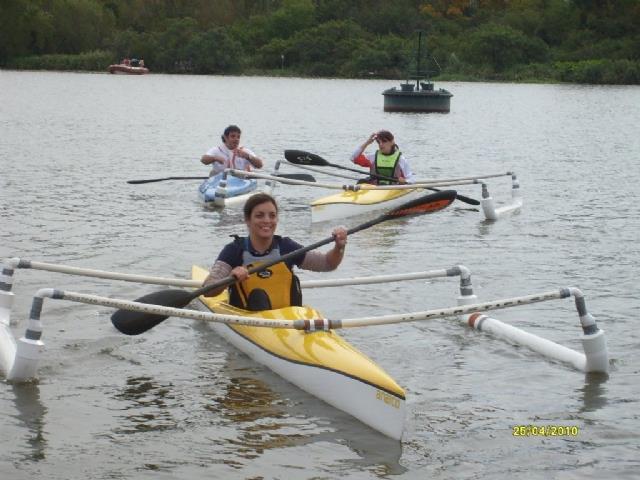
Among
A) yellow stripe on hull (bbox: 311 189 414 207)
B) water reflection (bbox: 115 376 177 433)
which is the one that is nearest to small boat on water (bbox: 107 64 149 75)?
yellow stripe on hull (bbox: 311 189 414 207)

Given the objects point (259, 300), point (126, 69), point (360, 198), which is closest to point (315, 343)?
point (259, 300)

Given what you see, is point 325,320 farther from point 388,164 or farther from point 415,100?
point 415,100

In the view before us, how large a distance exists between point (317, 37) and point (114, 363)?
123 meters

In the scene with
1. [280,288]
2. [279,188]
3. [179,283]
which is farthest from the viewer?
[279,188]

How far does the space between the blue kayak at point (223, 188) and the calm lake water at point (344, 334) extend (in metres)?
0.32

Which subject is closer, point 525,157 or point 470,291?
point 470,291

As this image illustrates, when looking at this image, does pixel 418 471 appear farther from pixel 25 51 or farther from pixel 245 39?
pixel 245 39

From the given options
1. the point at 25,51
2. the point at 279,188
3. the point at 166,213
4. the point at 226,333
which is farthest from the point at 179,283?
the point at 25,51

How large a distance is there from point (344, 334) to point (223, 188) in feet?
31.4

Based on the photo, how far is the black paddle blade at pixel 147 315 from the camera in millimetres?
9805

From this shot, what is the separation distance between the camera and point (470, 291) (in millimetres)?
11602

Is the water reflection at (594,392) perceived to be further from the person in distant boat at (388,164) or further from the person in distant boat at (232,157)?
the person in distant boat at (232,157)

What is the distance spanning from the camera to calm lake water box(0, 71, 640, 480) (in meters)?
8.34

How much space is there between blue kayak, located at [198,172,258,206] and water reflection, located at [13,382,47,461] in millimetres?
11377
